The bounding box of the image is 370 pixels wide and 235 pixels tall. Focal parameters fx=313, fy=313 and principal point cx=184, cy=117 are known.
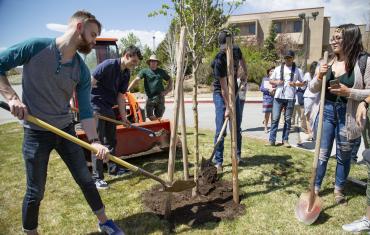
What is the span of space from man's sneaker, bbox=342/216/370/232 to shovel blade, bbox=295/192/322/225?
0.93ft

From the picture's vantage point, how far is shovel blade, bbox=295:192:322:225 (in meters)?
3.23

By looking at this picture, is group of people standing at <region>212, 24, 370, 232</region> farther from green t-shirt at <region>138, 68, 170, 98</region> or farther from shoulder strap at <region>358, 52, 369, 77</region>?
green t-shirt at <region>138, 68, 170, 98</region>

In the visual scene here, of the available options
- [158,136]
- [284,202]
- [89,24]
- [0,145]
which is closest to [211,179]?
[284,202]

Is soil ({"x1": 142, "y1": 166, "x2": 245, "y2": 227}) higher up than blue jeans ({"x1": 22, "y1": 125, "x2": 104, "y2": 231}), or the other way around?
blue jeans ({"x1": 22, "y1": 125, "x2": 104, "y2": 231})

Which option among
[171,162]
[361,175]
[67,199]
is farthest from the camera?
[361,175]

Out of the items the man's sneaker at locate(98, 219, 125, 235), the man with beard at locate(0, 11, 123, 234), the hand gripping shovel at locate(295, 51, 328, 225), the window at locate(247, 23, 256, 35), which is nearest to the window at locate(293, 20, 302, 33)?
the window at locate(247, 23, 256, 35)

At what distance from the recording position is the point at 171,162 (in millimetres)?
3170

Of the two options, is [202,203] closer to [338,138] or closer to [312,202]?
[312,202]

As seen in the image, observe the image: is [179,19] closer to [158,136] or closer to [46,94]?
[46,94]

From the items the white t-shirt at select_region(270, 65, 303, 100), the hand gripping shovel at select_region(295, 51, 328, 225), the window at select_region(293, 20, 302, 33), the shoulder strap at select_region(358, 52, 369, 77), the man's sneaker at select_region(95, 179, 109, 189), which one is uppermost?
the window at select_region(293, 20, 302, 33)

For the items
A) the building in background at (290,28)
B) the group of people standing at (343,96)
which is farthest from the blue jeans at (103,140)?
the building in background at (290,28)

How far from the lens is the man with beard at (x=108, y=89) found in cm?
427

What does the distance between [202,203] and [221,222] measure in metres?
0.44

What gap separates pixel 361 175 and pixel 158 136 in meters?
3.15
